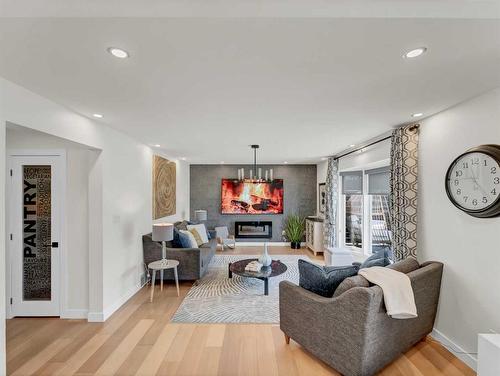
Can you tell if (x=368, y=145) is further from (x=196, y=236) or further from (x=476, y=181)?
(x=196, y=236)

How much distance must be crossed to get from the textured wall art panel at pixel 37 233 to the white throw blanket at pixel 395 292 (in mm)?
3873

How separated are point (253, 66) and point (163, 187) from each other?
14.1ft

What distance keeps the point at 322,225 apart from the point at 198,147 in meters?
3.88

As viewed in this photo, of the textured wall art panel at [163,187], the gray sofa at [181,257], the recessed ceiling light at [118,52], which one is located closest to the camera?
the recessed ceiling light at [118,52]

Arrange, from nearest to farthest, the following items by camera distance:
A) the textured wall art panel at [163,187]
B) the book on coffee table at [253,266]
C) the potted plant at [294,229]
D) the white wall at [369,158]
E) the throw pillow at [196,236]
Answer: the white wall at [369,158]
the book on coffee table at [253,266]
the textured wall art panel at [163,187]
the throw pillow at [196,236]
the potted plant at [294,229]

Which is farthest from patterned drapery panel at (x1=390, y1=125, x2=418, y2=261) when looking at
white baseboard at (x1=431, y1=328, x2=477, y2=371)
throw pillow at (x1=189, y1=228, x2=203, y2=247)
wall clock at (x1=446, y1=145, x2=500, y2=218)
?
throw pillow at (x1=189, y1=228, x2=203, y2=247)

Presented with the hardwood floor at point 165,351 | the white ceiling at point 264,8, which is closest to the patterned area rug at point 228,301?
the hardwood floor at point 165,351

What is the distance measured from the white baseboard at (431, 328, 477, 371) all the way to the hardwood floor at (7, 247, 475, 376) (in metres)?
0.05

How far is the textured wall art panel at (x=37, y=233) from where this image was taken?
322 cm

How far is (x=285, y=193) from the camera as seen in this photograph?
24.6 ft

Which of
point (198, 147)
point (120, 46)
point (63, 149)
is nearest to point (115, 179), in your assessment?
point (63, 149)

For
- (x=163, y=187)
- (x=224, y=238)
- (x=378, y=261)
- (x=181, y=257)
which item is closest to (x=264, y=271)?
(x=181, y=257)

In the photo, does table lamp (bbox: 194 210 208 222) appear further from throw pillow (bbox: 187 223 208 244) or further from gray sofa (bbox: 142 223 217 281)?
gray sofa (bbox: 142 223 217 281)

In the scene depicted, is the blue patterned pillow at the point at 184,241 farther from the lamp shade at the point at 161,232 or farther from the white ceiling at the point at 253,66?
the white ceiling at the point at 253,66
